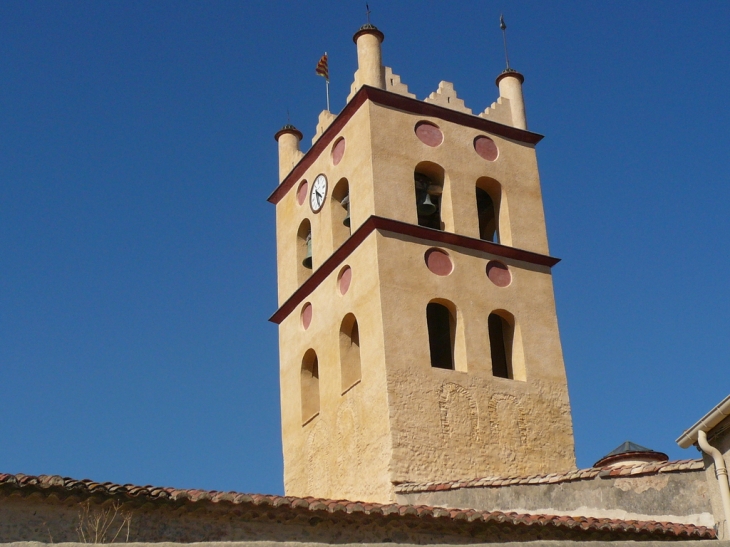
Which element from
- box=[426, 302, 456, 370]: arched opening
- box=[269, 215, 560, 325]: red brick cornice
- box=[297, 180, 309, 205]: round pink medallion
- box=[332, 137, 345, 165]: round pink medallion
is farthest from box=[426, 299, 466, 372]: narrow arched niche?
box=[297, 180, 309, 205]: round pink medallion

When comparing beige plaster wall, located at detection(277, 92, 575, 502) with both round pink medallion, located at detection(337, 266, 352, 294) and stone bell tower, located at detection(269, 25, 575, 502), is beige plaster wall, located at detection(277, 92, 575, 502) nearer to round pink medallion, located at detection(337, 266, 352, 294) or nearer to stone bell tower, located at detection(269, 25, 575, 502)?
stone bell tower, located at detection(269, 25, 575, 502)

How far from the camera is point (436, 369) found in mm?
20938

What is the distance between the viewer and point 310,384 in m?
23.5

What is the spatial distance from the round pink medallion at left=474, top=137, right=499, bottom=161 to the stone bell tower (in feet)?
0.09

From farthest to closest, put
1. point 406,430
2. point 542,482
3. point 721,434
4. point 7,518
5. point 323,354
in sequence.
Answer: point 323,354, point 406,430, point 542,482, point 721,434, point 7,518

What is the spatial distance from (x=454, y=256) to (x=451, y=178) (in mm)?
1818

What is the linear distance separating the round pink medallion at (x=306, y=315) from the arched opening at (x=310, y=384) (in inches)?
24.4

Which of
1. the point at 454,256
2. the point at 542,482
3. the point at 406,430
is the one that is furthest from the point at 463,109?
the point at 542,482

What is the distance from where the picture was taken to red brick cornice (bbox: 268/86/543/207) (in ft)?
76.1

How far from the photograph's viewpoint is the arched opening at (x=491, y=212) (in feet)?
76.9

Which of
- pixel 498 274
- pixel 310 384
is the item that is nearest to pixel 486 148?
pixel 498 274

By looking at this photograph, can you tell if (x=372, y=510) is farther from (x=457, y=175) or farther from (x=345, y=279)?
(x=457, y=175)

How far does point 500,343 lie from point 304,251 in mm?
4847

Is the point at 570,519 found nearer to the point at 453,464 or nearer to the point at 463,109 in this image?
the point at 453,464
